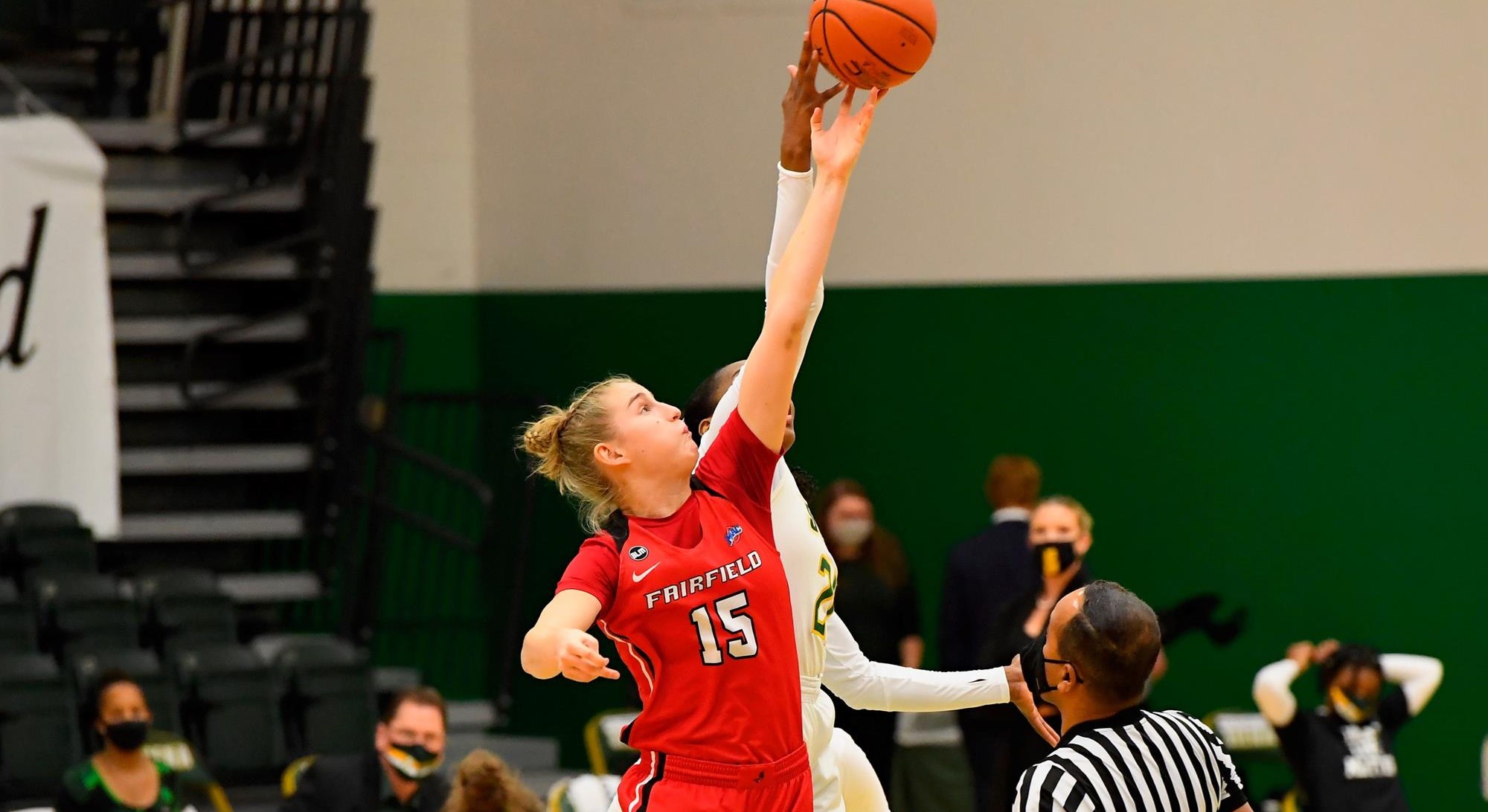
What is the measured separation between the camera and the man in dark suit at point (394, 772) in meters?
6.34

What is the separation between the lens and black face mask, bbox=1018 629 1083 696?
3.17 metres

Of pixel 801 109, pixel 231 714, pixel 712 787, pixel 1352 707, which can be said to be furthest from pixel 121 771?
pixel 801 109

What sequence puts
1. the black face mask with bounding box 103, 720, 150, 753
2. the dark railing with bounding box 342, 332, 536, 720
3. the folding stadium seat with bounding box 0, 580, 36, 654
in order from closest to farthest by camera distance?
the black face mask with bounding box 103, 720, 150, 753, the folding stadium seat with bounding box 0, 580, 36, 654, the dark railing with bounding box 342, 332, 536, 720

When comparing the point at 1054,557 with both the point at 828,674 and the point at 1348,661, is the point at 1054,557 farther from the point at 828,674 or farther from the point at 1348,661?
the point at 828,674

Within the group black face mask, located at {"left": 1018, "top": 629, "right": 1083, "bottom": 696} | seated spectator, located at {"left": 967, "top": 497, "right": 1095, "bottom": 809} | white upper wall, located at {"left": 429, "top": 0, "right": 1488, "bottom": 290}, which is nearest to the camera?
black face mask, located at {"left": 1018, "top": 629, "right": 1083, "bottom": 696}

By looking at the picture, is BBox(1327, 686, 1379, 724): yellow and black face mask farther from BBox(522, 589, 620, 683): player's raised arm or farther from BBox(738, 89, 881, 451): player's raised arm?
BBox(522, 589, 620, 683): player's raised arm

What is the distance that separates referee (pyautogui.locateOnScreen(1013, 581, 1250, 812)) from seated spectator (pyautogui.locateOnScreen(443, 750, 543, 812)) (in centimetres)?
230

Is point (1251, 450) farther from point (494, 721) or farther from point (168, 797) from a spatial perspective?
point (168, 797)

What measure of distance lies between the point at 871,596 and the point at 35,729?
2.89 metres

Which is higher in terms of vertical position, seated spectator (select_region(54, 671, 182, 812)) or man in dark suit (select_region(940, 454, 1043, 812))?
man in dark suit (select_region(940, 454, 1043, 812))

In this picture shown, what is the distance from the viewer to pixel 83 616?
26.0 feet

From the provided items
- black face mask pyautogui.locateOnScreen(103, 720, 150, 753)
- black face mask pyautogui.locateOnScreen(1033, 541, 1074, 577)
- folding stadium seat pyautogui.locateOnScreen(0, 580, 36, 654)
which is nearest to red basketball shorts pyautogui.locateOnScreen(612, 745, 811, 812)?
black face mask pyautogui.locateOnScreen(1033, 541, 1074, 577)

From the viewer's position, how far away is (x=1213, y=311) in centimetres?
A: 832

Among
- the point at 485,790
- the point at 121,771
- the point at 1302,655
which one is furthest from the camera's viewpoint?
the point at 1302,655
